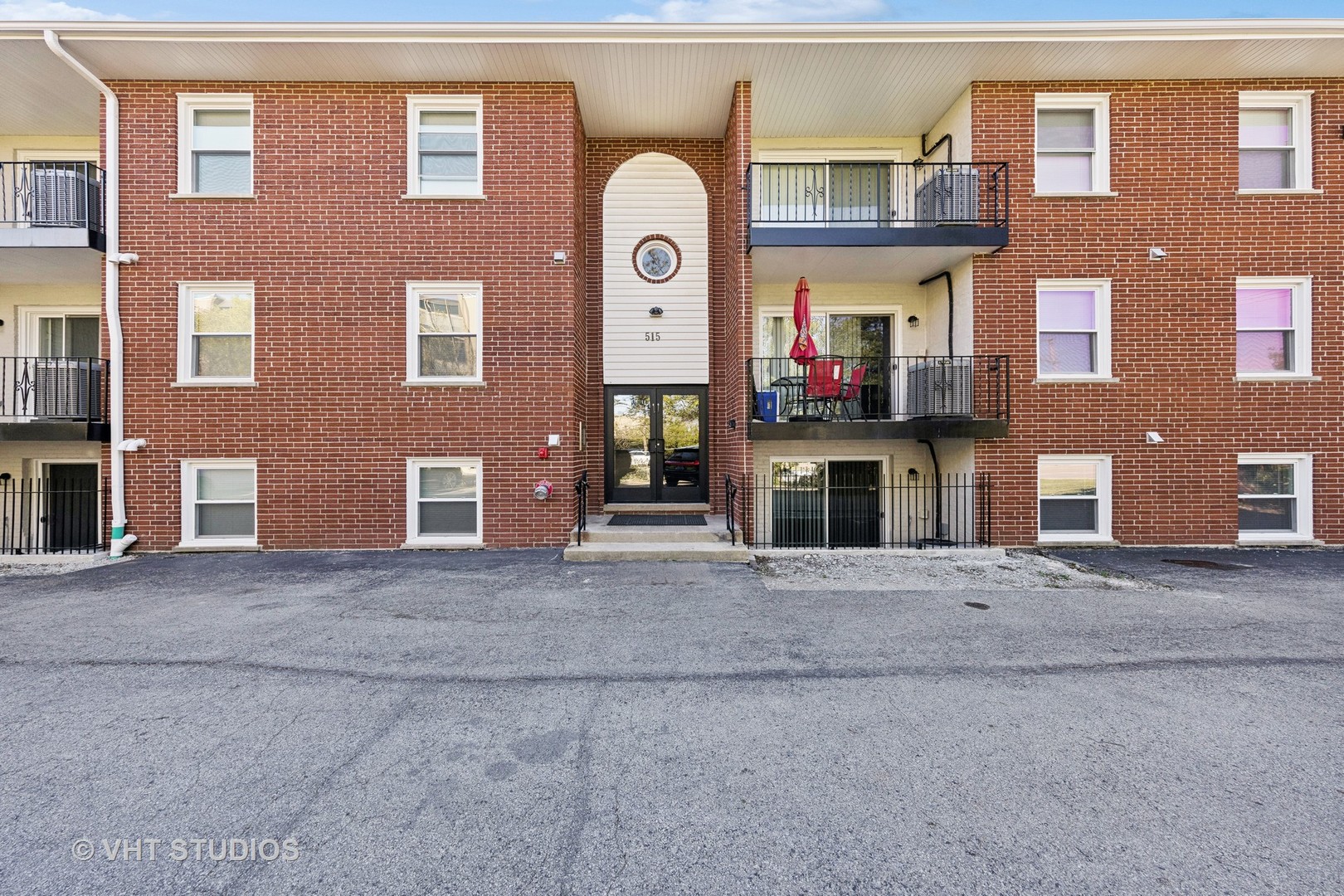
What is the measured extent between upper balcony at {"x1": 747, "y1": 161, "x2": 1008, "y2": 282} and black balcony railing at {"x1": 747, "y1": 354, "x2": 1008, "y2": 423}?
1.70m

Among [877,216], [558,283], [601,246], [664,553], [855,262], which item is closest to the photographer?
[664,553]

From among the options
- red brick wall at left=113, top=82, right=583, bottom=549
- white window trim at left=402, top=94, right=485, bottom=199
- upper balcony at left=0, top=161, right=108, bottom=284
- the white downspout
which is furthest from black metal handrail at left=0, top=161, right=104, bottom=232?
white window trim at left=402, top=94, right=485, bottom=199

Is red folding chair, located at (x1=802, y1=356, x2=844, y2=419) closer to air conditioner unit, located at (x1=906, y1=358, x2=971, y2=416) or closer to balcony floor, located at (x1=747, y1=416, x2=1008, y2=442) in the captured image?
balcony floor, located at (x1=747, y1=416, x2=1008, y2=442)

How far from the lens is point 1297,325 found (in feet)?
30.0

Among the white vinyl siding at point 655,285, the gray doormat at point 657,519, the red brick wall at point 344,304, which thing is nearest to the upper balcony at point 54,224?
the red brick wall at point 344,304

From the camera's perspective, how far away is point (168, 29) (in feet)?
25.9

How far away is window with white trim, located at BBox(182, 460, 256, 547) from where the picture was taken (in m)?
8.84

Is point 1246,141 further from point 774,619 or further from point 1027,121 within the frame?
point 774,619

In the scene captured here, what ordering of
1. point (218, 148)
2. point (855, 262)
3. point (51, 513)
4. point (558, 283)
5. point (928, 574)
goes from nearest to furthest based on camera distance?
point (928, 574), point (218, 148), point (558, 283), point (51, 513), point (855, 262)

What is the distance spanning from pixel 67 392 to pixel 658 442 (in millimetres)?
9728

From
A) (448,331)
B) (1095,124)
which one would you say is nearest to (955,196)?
(1095,124)

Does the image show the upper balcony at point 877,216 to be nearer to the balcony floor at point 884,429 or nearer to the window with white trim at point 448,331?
the balcony floor at point 884,429

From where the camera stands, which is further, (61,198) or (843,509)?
(843,509)

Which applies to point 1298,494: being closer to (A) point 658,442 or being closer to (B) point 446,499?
(A) point 658,442
